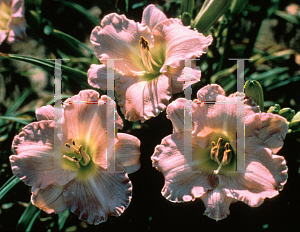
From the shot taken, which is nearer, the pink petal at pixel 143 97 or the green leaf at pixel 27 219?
the pink petal at pixel 143 97

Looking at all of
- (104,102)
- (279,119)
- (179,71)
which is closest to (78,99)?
(104,102)

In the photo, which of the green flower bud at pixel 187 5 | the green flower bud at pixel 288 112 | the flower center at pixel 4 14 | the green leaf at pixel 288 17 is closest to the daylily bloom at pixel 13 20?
the flower center at pixel 4 14

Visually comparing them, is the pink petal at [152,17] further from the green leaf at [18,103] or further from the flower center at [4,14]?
the green leaf at [18,103]

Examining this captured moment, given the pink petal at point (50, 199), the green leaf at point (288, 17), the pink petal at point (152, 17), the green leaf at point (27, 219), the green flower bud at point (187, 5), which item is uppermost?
the green leaf at point (288, 17)

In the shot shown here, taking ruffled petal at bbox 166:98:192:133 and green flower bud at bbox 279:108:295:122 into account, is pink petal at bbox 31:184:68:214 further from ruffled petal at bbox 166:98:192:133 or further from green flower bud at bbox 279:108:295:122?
green flower bud at bbox 279:108:295:122

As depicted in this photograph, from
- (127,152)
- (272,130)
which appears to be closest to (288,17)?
(272,130)

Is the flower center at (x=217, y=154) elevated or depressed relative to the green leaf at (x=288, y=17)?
depressed

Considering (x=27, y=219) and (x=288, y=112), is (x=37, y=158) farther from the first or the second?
(x=288, y=112)
